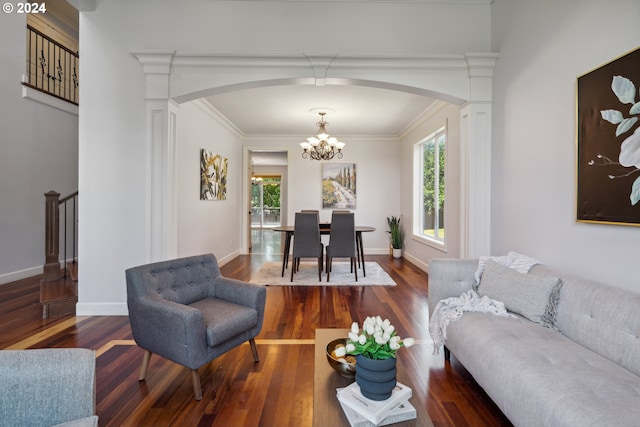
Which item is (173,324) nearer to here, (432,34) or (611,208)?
(611,208)

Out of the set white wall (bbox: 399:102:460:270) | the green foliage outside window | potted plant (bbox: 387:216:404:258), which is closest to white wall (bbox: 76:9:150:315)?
white wall (bbox: 399:102:460:270)

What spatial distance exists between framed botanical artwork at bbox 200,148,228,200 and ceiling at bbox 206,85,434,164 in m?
0.77

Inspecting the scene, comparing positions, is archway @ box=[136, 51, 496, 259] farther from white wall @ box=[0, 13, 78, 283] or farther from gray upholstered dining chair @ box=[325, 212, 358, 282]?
white wall @ box=[0, 13, 78, 283]

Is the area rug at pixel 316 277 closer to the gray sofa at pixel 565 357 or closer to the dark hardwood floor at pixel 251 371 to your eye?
the dark hardwood floor at pixel 251 371

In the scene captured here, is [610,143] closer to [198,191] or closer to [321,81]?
[321,81]

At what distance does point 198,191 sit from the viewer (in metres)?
4.50

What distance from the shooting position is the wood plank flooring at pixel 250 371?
1.66 metres

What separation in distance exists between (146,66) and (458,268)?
3.26 meters

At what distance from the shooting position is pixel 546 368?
1306 mm

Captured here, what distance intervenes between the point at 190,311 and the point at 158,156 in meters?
1.83

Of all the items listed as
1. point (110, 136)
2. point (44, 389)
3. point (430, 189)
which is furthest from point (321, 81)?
point (430, 189)

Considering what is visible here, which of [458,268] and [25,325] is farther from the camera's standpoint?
[25,325]

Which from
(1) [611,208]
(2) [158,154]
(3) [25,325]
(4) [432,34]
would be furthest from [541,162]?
(3) [25,325]

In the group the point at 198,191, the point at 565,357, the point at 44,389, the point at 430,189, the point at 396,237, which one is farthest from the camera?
the point at 396,237
